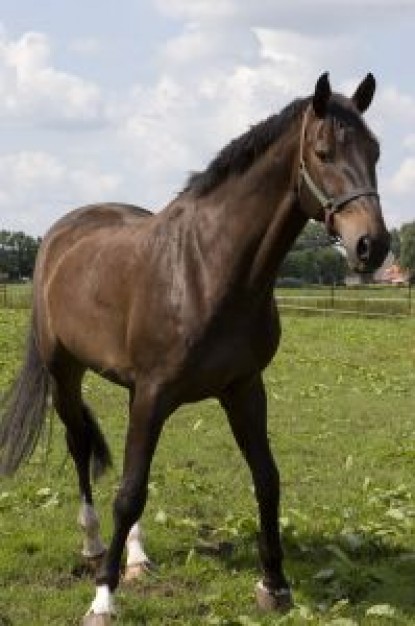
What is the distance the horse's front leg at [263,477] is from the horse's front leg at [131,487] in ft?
1.86

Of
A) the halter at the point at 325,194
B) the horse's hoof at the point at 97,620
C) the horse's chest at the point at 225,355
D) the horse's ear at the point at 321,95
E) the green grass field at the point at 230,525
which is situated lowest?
the green grass field at the point at 230,525

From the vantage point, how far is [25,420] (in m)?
6.97

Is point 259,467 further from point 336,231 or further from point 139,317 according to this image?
point 336,231

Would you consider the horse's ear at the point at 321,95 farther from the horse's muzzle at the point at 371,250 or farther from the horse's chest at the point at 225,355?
the horse's chest at the point at 225,355

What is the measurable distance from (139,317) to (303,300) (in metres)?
35.0

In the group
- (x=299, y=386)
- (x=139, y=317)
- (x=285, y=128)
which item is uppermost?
(x=285, y=128)

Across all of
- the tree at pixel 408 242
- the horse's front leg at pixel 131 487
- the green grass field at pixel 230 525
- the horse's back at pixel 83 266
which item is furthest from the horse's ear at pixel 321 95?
the tree at pixel 408 242

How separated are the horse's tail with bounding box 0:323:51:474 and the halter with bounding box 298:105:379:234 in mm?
2991

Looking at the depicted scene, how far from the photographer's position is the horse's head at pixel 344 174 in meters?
4.26

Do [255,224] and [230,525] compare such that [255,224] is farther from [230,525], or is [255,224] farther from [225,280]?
[230,525]

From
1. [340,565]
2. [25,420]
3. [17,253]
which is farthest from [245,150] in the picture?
[17,253]

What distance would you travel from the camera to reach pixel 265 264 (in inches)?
198

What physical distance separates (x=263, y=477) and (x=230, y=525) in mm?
1451

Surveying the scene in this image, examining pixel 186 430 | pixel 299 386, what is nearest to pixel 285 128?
pixel 186 430
